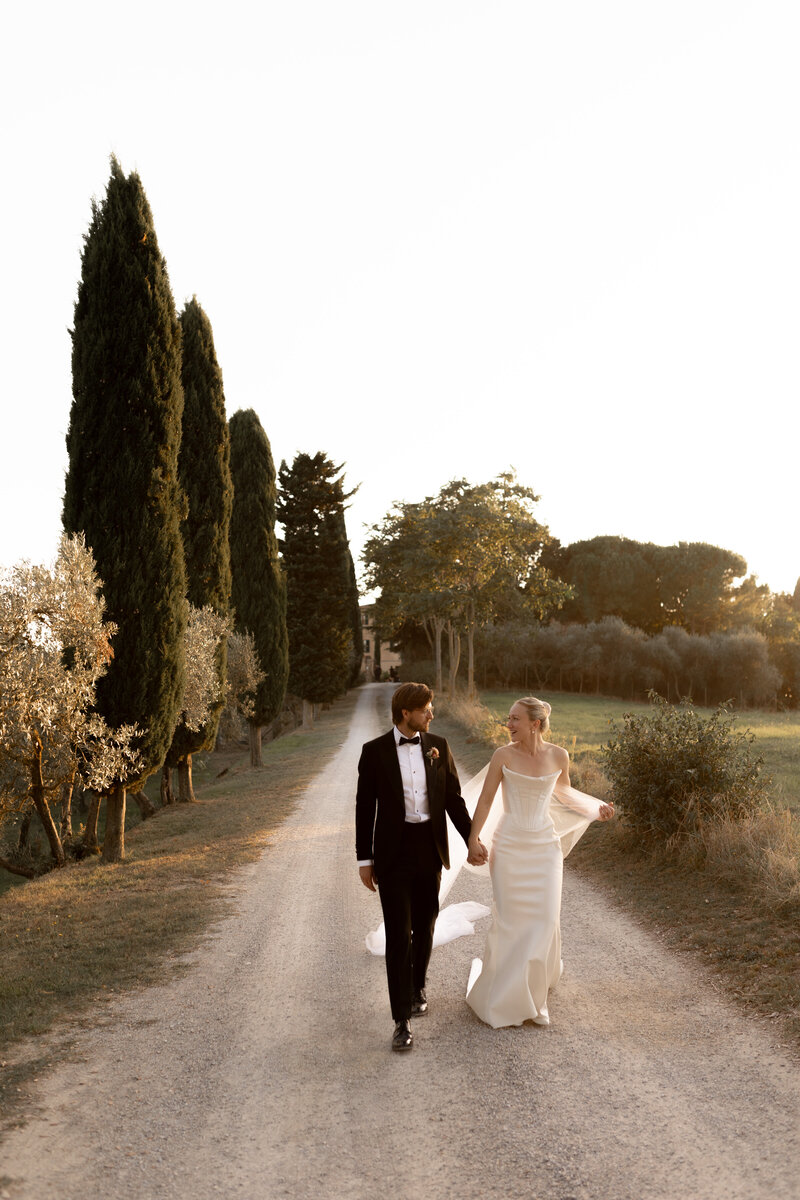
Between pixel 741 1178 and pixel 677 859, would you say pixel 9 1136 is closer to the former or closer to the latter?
pixel 741 1178

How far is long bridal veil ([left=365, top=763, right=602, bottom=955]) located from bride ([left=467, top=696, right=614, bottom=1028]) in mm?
222

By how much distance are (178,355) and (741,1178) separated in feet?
38.2

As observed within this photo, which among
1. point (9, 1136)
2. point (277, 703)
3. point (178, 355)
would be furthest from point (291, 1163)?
point (277, 703)

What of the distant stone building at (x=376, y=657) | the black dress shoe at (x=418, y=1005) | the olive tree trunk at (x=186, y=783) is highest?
the distant stone building at (x=376, y=657)

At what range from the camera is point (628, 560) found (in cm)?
6956

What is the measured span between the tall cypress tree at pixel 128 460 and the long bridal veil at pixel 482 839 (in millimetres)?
5634

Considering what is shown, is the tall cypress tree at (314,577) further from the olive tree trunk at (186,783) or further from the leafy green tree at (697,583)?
the leafy green tree at (697,583)

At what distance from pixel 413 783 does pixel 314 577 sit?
33.7 meters

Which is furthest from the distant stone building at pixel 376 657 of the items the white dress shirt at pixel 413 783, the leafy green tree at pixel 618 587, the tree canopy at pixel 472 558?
the white dress shirt at pixel 413 783

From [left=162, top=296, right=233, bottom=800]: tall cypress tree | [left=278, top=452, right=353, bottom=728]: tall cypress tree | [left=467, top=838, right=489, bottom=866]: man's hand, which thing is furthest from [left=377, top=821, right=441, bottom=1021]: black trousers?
[left=278, top=452, right=353, bottom=728]: tall cypress tree

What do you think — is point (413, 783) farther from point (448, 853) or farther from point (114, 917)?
point (114, 917)

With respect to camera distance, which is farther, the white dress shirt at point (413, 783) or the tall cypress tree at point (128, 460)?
the tall cypress tree at point (128, 460)

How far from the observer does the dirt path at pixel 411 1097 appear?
357 centimetres

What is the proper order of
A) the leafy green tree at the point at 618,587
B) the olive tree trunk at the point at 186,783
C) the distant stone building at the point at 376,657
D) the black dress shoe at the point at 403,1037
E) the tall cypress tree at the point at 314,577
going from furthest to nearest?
the distant stone building at the point at 376,657 < the leafy green tree at the point at 618,587 < the tall cypress tree at the point at 314,577 < the olive tree trunk at the point at 186,783 < the black dress shoe at the point at 403,1037
